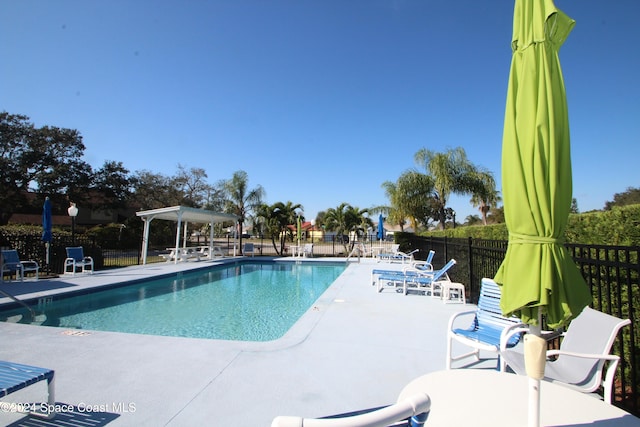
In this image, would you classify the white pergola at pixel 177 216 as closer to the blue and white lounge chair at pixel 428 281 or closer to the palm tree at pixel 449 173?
the blue and white lounge chair at pixel 428 281

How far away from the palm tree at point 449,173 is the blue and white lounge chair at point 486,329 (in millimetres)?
15365

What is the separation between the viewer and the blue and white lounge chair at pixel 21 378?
2051mm

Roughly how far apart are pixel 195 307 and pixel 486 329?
257 inches

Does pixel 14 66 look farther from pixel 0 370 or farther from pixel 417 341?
pixel 417 341

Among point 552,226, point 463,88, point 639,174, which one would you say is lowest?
point 552,226

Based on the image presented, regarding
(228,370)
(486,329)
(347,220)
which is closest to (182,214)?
(347,220)

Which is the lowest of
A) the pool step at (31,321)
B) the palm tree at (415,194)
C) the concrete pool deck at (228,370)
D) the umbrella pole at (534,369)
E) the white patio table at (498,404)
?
the pool step at (31,321)

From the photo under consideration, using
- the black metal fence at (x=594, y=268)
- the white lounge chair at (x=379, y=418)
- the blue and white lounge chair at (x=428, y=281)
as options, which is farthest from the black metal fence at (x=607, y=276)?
the white lounge chair at (x=379, y=418)

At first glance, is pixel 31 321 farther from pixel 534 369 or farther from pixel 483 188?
pixel 483 188

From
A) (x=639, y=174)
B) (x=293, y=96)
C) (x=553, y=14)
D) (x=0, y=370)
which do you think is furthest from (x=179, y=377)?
(x=639, y=174)

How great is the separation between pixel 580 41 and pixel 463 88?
5147mm

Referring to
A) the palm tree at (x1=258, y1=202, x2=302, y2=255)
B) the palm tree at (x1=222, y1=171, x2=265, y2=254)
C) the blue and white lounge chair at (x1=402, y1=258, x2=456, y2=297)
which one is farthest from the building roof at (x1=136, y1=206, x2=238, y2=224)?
the blue and white lounge chair at (x1=402, y1=258, x2=456, y2=297)

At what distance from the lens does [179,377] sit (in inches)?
121

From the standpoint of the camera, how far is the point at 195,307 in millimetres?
7586
